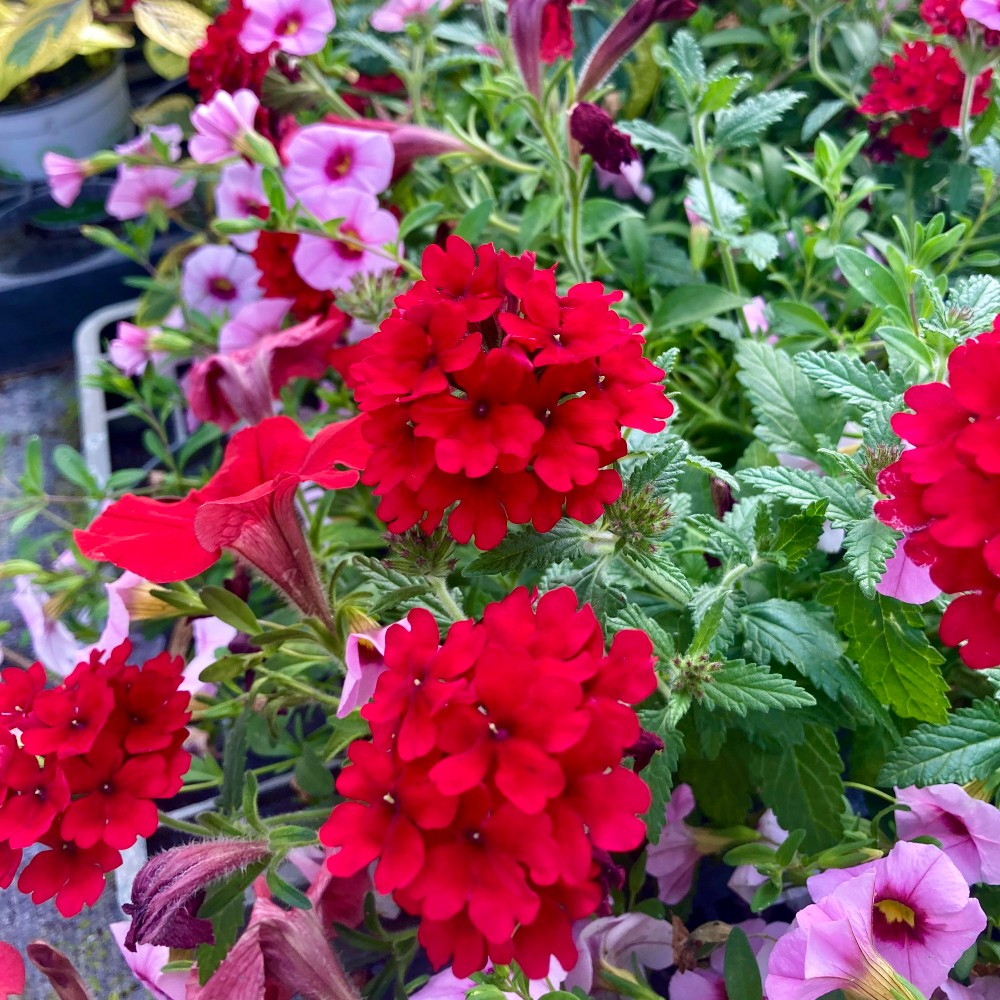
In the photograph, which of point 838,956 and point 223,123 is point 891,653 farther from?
point 223,123

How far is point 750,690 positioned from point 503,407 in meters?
0.21

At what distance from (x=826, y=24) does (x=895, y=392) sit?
82 cm

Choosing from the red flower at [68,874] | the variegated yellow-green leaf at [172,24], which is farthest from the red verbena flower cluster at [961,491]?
the variegated yellow-green leaf at [172,24]

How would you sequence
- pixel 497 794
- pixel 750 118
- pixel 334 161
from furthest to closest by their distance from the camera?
pixel 334 161 → pixel 750 118 → pixel 497 794

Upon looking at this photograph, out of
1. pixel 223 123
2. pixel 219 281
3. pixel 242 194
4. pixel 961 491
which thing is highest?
pixel 961 491

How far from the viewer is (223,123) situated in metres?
0.88

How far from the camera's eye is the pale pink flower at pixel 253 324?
3.11 feet

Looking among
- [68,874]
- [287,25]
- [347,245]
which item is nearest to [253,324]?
[347,245]

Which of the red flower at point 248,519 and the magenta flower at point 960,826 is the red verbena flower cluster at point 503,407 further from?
the magenta flower at point 960,826

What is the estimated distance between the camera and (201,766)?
742mm

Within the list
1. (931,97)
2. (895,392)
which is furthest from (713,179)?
(895,392)

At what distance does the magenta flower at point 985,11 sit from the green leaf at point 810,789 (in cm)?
52

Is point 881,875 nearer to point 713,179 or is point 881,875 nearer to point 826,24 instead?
point 713,179

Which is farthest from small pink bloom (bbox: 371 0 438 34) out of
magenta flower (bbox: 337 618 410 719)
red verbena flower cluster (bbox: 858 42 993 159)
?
Answer: magenta flower (bbox: 337 618 410 719)
